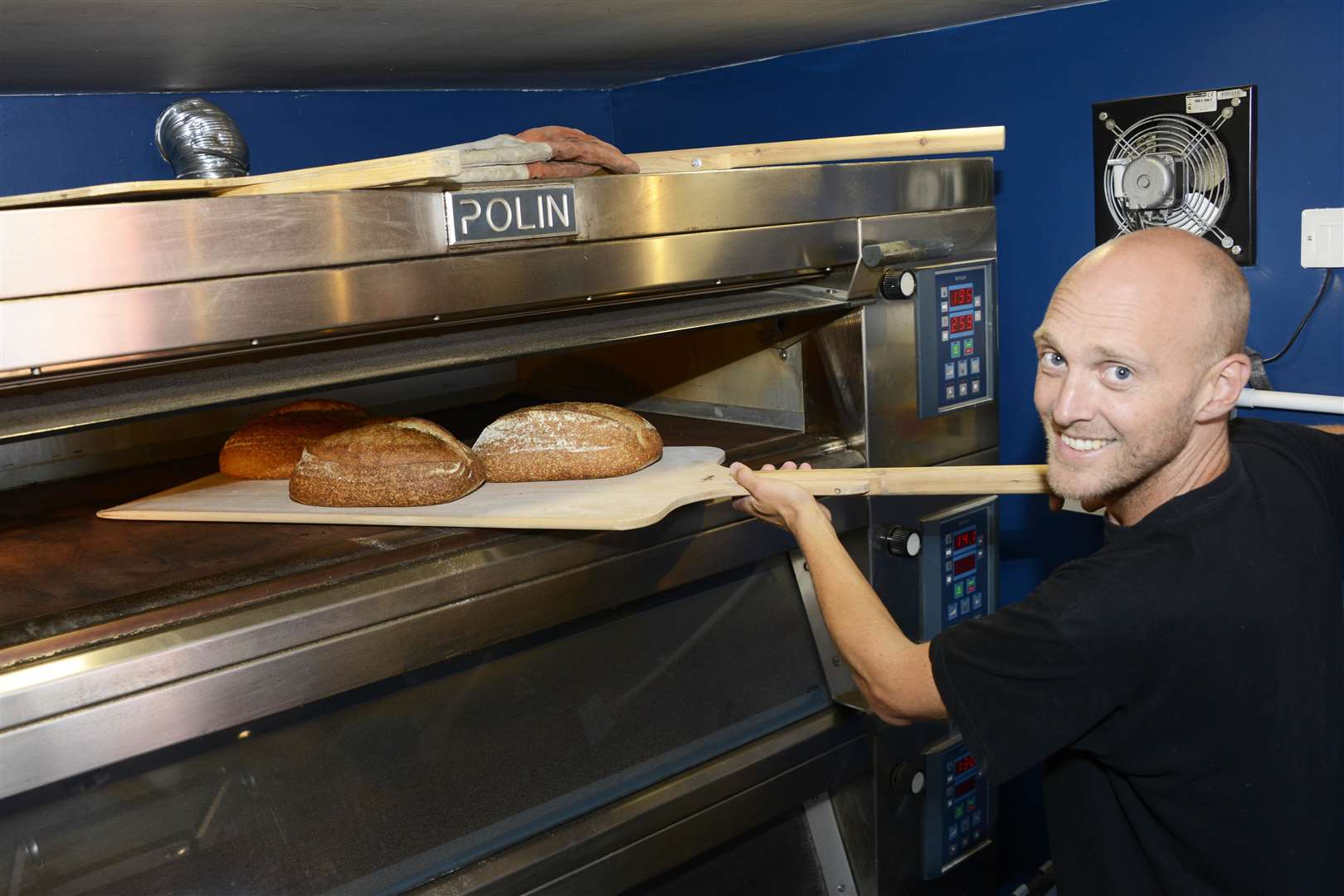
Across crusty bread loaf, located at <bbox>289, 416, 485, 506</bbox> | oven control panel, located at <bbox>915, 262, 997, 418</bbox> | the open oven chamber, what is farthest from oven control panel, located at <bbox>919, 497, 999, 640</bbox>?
crusty bread loaf, located at <bbox>289, 416, 485, 506</bbox>

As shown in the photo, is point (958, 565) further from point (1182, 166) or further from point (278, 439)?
point (278, 439)

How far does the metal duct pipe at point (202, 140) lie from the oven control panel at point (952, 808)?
1483 millimetres

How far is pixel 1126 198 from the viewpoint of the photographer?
2.01m

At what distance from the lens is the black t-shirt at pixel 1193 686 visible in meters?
1.19

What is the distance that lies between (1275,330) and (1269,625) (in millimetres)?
832

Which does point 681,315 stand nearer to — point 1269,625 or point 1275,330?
point 1269,625

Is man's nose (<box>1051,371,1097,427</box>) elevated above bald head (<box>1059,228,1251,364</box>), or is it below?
below

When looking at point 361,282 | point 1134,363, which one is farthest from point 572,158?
point 1134,363

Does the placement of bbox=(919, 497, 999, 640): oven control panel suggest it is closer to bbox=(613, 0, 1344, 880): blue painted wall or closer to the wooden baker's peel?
bbox=(613, 0, 1344, 880): blue painted wall

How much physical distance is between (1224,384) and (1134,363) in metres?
0.11

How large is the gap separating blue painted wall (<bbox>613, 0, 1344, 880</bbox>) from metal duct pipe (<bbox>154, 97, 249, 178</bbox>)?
3.78 feet

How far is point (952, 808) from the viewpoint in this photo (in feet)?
6.89

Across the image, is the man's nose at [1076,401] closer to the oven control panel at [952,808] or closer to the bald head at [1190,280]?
the bald head at [1190,280]

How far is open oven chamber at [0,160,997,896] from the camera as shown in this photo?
1.16m
